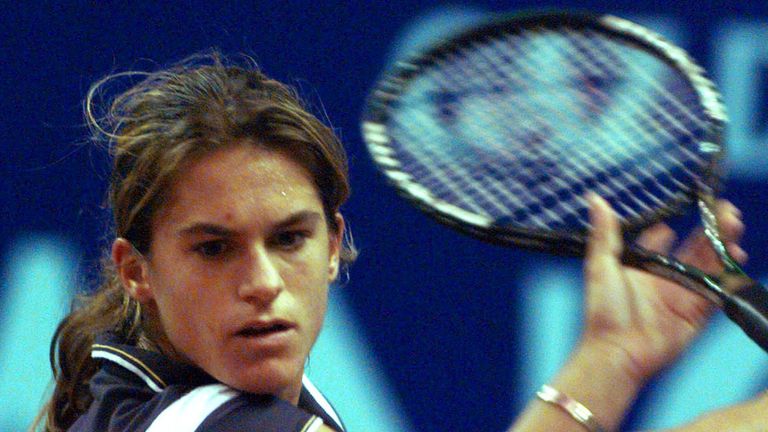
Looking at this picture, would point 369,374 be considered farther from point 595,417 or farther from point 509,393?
point 595,417

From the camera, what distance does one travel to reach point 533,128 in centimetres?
127

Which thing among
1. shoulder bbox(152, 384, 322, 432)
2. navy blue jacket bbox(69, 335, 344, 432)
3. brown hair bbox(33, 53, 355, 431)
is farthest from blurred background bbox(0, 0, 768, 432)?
shoulder bbox(152, 384, 322, 432)

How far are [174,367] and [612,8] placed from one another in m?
1.21

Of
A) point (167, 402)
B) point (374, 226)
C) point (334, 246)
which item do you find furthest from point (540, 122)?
point (374, 226)

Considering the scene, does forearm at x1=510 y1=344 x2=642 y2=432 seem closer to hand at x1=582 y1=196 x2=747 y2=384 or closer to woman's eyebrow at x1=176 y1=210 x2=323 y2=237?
hand at x1=582 y1=196 x2=747 y2=384

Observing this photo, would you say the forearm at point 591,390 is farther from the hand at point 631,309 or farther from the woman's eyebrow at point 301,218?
the woman's eyebrow at point 301,218

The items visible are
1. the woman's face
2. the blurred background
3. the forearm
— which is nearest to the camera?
the forearm

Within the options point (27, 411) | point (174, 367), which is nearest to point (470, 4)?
point (27, 411)

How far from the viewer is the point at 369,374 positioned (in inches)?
82.5

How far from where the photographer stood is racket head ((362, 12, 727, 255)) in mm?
1194

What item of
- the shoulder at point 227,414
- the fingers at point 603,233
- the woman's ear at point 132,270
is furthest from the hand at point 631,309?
the woman's ear at point 132,270

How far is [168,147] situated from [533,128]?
0.35m

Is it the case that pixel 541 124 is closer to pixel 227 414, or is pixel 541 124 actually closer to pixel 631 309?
pixel 631 309

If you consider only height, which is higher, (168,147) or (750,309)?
(168,147)
